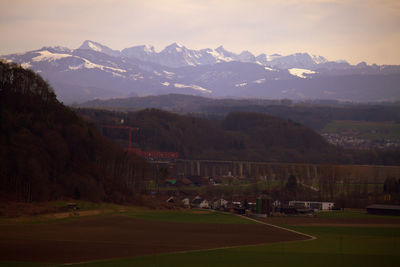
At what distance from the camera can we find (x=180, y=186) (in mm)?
145625

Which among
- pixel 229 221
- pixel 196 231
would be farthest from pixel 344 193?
pixel 196 231

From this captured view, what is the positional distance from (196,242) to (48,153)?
1727 inches

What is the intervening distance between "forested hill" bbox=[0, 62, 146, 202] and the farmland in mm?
11169

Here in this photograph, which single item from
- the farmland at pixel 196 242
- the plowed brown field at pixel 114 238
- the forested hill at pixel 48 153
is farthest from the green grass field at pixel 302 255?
the forested hill at pixel 48 153

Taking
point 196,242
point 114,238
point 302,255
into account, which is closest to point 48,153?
point 114,238

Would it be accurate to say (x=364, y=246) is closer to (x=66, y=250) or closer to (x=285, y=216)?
(x=66, y=250)

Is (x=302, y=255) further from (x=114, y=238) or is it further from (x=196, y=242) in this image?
(x=114, y=238)

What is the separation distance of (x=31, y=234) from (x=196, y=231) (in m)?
18.0

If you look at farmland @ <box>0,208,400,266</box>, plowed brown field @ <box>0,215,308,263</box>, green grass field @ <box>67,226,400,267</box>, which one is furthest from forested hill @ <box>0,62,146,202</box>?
green grass field @ <box>67,226,400,267</box>

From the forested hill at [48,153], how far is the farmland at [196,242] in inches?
440

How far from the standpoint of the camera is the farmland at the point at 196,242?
178 feet

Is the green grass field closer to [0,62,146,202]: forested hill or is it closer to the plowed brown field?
the plowed brown field

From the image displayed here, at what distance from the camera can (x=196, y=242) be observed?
6569 centimetres

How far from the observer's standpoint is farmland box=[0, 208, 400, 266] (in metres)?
54.1
